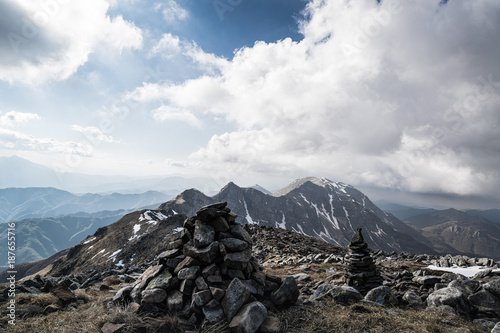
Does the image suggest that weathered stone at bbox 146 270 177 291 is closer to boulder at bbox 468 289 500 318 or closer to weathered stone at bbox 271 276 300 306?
weathered stone at bbox 271 276 300 306

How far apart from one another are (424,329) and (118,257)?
66.6 metres

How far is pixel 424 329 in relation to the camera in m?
7.56

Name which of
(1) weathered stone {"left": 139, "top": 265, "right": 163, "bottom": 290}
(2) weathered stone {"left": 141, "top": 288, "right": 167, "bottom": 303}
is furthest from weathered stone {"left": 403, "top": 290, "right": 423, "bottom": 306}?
(1) weathered stone {"left": 139, "top": 265, "right": 163, "bottom": 290}

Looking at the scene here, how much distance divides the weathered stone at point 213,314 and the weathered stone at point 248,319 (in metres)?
0.58

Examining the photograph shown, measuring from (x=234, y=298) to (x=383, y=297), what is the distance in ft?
23.9

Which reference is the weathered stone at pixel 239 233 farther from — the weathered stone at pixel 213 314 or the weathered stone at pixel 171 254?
the weathered stone at pixel 213 314

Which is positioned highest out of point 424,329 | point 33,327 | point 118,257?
point 424,329

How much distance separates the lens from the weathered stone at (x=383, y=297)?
10281 millimetres

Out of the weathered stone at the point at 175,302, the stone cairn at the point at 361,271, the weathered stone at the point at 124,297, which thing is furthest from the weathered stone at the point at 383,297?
the weathered stone at the point at 124,297

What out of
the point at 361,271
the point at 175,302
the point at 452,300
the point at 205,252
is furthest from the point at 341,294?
the point at 175,302

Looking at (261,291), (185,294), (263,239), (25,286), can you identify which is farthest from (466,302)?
(263,239)

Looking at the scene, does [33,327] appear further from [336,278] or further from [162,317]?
[336,278]

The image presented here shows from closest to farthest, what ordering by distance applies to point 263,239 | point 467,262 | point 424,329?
point 424,329, point 467,262, point 263,239

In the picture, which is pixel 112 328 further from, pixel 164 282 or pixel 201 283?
pixel 201 283
